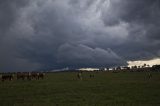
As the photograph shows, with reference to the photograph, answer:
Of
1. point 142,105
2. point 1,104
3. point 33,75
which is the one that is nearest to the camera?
point 142,105

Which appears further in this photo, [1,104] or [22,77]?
[22,77]

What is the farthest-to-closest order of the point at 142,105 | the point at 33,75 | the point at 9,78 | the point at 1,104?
the point at 33,75, the point at 9,78, the point at 1,104, the point at 142,105

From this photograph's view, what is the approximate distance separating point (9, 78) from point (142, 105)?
48.9 meters

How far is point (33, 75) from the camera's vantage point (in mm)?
69938

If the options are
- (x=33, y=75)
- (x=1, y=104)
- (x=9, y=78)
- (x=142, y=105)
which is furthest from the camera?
(x=33, y=75)

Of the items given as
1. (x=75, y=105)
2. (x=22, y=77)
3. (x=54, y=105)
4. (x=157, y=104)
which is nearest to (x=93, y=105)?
(x=75, y=105)

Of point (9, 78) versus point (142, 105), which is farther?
point (9, 78)

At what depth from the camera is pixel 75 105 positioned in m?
20.5

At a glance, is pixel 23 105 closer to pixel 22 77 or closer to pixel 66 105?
pixel 66 105

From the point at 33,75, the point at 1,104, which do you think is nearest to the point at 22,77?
the point at 33,75

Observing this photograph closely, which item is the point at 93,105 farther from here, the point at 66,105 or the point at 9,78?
the point at 9,78

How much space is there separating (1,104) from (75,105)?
5565mm

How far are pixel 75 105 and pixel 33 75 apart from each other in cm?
5066

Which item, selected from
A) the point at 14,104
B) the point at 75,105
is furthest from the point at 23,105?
the point at 75,105
